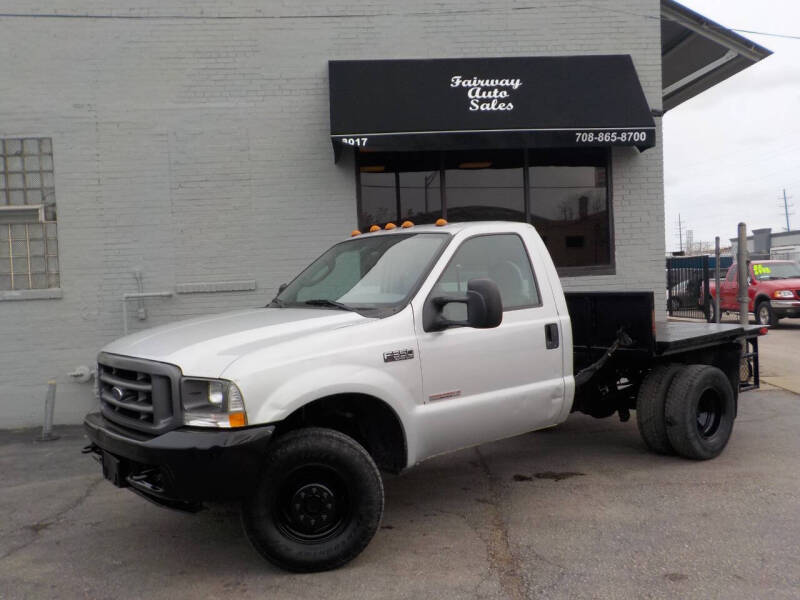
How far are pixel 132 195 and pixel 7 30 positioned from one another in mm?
2411

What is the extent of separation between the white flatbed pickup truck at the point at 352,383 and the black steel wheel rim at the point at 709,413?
0.90ft

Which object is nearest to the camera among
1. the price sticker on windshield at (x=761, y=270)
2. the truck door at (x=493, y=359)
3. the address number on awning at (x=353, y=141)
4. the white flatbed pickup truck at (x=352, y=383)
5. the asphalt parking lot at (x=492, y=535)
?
the white flatbed pickup truck at (x=352, y=383)

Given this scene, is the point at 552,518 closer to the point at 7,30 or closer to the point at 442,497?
the point at 442,497

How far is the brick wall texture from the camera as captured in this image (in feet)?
27.3

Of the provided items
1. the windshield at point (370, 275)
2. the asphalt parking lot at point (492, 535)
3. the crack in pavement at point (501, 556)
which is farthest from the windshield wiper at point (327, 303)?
the crack in pavement at point (501, 556)

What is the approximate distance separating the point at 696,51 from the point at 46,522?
10.6m

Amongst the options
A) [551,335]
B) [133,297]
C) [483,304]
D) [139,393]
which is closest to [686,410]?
[551,335]

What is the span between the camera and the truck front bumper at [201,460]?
3562mm

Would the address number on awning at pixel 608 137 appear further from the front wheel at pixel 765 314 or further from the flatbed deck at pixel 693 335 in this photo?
the front wheel at pixel 765 314

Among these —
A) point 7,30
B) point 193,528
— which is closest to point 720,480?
point 193,528

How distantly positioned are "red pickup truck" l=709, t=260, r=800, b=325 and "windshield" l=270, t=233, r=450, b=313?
1386cm

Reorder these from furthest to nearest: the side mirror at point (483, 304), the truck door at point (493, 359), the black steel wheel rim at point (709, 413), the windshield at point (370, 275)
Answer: the black steel wheel rim at point (709, 413) < the windshield at point (370, 275) < the truck door at point (493, 359) < the side mirror at point (483, 304)

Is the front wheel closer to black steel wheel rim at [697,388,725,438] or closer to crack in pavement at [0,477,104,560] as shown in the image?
black steel wheel rim at [697,388,725,438]

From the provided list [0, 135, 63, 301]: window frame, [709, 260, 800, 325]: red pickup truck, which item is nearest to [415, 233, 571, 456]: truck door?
[0, 135, 63, 301]: window frame
